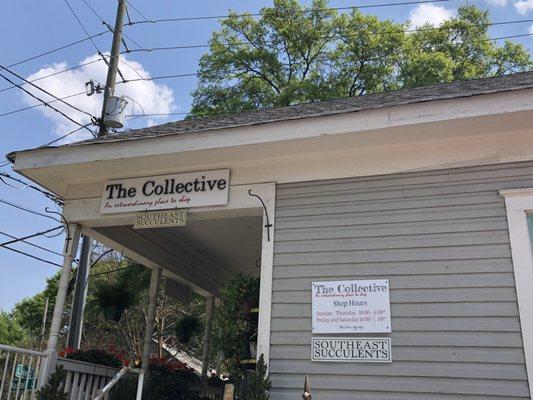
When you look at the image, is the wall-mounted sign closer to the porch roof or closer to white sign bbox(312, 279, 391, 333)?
the porch roof

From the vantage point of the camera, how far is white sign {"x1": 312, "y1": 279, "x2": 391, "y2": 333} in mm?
4602

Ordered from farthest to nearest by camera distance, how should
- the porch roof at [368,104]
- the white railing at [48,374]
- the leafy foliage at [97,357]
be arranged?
the leafy foliage at [97,357] < the white railing at [48,374] < the porch roof at [368,104]

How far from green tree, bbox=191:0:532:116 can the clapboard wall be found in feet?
44.6

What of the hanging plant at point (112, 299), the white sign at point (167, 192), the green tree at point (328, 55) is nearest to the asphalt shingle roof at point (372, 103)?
the white sign at point (167, 192)

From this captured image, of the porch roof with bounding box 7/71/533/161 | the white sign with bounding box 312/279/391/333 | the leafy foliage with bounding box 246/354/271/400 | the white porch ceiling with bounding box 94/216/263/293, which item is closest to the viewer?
the leafy foliage with bounding box 246/354/271/400

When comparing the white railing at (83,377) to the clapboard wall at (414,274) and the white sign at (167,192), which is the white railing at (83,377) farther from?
the clapboard wall at (414,274)

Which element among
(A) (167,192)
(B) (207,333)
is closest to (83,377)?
(A) (167,192)

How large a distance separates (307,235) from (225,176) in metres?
1.07

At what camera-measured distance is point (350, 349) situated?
4574 millimetres

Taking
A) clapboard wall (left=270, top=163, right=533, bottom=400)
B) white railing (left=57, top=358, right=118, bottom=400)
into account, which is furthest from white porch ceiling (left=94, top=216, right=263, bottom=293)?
clapboard wall (left=270, top=163, right=533, bottom=400)

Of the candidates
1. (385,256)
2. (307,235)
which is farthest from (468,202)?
(307,235)

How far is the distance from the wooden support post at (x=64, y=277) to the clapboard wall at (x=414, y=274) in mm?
2402

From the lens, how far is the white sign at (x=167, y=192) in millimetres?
5551

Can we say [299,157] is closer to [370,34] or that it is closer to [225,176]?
[225,176]
